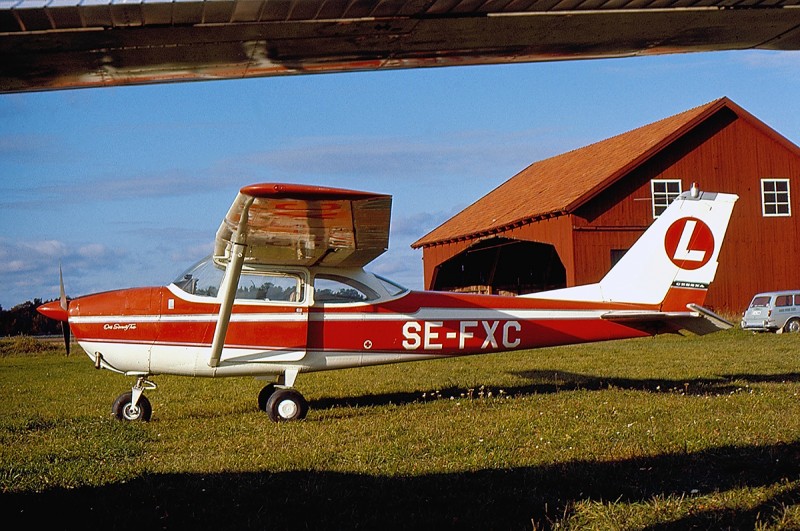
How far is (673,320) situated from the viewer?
34.0 feet

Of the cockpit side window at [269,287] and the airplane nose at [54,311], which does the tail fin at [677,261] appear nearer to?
the cockpit side window at [269,287]

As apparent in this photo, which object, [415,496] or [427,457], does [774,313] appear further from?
[415,496]

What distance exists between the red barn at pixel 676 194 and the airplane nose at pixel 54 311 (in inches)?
688

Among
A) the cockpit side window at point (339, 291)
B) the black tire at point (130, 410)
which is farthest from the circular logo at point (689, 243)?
the black tire at point (130, 410)

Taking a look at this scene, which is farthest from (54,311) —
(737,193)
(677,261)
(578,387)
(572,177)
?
(737,193)

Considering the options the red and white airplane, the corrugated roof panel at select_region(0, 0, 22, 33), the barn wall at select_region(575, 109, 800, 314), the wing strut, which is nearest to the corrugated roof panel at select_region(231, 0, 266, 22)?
the corrugated roof panel at select_region(0, 0, 22, 33)

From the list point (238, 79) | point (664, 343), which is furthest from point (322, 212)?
point (664, 343)

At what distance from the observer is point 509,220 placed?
27.1 meters

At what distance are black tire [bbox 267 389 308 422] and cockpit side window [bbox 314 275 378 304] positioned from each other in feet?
4.28

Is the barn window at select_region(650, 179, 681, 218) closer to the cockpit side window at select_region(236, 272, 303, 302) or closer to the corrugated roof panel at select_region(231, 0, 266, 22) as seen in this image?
the cockpit side window at select_region(236, 272, 303, 302)

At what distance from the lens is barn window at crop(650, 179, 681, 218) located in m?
26.0

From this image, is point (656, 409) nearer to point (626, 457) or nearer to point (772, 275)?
point (626, 457)

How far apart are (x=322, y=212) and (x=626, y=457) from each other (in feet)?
11.8

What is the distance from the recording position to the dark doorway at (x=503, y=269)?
31.3 metres
